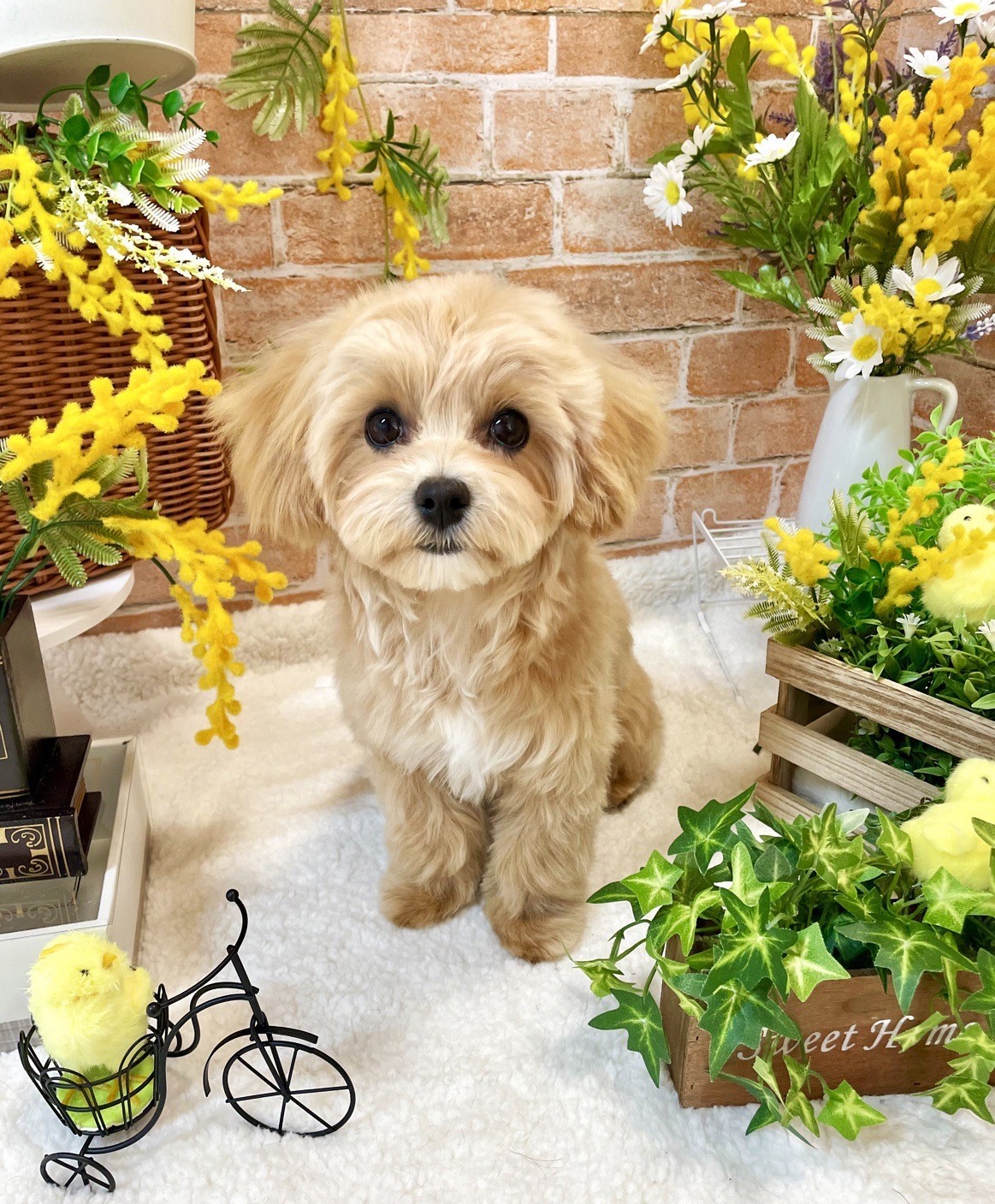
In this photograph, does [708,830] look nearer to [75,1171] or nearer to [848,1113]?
[848,1113]

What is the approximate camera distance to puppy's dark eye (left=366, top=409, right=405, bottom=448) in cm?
95

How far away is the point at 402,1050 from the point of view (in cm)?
98

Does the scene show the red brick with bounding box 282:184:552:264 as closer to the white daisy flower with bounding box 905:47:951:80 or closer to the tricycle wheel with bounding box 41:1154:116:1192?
the white daisy flower with bounding box 905:47:951:80

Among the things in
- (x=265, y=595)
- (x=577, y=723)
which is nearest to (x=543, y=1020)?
(x=577, y=723)

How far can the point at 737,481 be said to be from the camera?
194cm

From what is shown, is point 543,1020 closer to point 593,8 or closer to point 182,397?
point 182,397

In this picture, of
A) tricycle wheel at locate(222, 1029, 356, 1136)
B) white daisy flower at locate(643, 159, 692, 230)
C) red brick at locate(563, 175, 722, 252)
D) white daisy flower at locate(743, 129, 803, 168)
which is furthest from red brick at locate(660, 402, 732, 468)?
tricycle wheel at locate(222, 1029, 356, 1136)

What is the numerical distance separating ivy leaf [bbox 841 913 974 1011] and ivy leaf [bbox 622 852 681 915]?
0.16 meters

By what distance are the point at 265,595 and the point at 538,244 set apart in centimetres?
88

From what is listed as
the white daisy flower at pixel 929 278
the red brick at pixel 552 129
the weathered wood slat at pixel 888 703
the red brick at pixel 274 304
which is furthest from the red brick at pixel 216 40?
the weathered wood slat at pixel 888 703

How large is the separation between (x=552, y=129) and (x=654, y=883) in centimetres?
125

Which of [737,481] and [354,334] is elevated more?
[354,334]

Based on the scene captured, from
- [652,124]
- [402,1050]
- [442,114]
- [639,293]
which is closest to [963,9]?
[652,124]

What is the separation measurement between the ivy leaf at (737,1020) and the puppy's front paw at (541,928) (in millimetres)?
318
